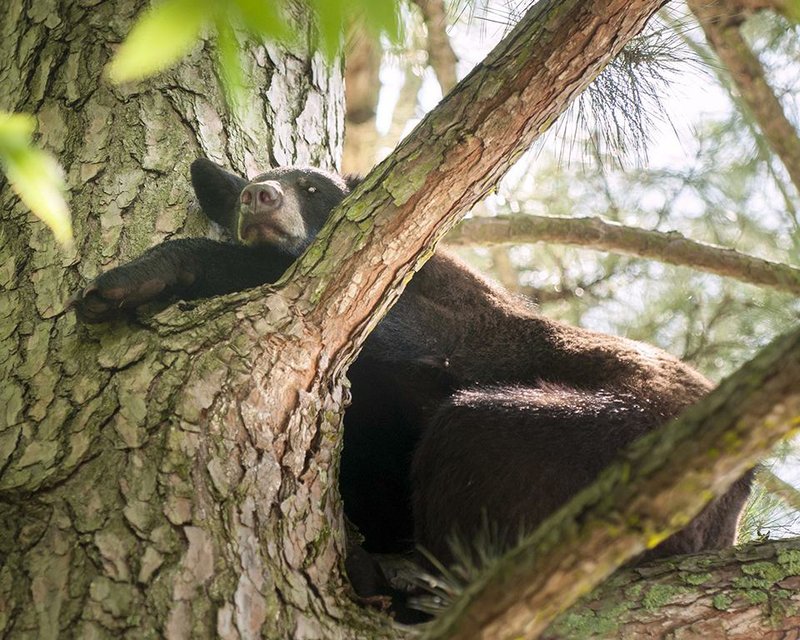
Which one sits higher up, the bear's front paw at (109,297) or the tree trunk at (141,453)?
the bear's front paw at (109,297)

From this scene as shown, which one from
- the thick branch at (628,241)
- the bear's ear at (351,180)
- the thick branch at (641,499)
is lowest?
the thick branch at (641,499)

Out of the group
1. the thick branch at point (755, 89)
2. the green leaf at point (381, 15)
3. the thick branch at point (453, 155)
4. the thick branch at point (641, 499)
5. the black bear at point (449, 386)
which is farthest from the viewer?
the thick branch at point (755, 89)

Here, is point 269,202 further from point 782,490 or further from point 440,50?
point 782,490

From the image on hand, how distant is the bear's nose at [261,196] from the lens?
13.6 ft

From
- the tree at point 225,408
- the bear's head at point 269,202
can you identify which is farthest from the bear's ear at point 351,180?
the tree at point 225,408

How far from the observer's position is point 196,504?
8.59 ft

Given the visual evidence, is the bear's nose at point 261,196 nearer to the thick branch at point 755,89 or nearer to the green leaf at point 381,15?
the thick branch at point 755,89

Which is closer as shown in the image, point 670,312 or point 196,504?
point 196,504

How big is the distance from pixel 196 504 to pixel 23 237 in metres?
1.85

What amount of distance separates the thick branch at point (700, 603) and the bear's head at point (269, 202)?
7.76 ft

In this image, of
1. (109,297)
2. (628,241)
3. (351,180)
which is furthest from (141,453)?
(628,241)

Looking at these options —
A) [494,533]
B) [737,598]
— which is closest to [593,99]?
[494,533]

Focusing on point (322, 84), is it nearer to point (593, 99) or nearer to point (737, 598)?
point (593, 99)

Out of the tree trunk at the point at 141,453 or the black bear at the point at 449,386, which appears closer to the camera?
the tree trunk at the point at 141,453
